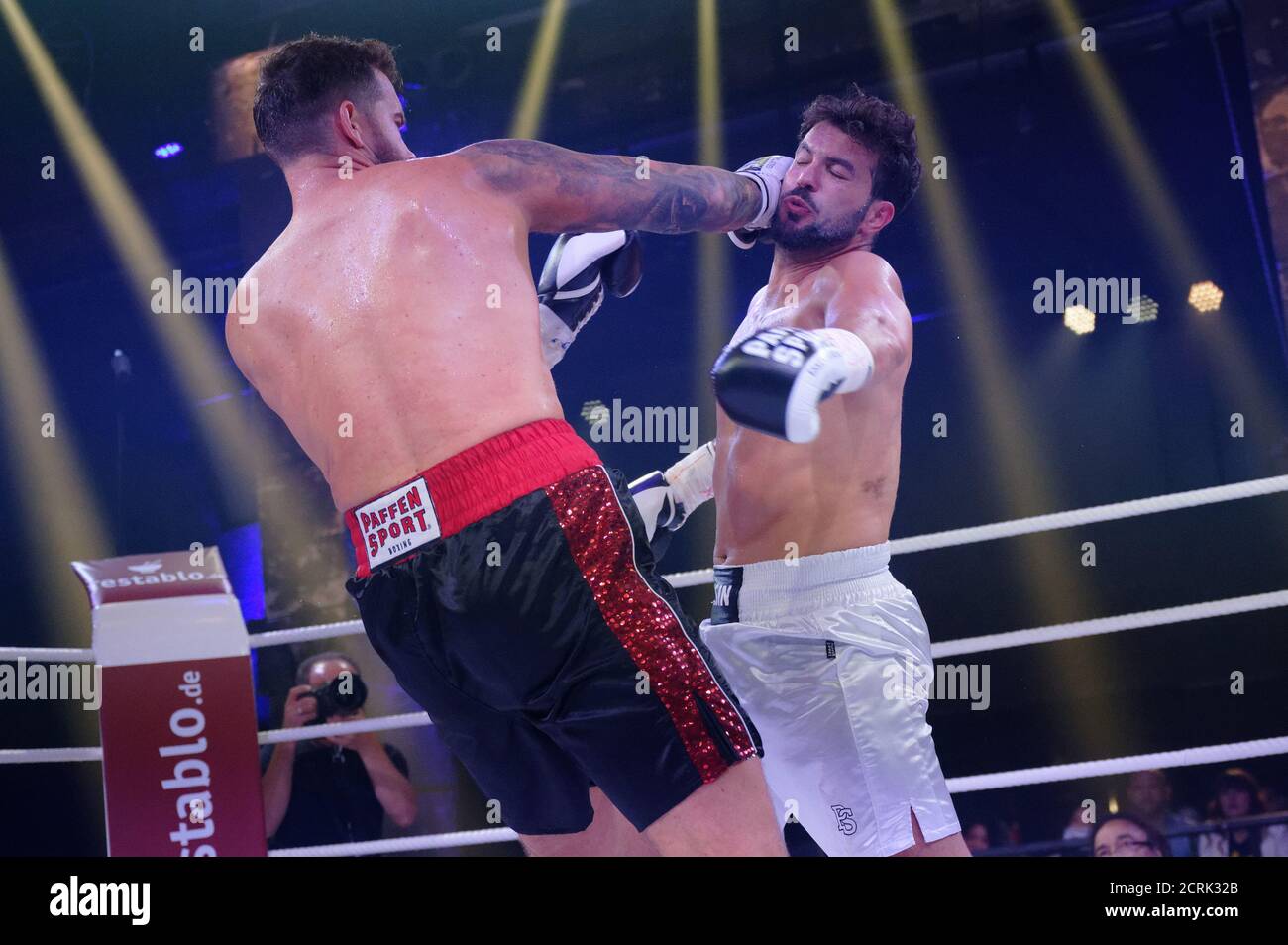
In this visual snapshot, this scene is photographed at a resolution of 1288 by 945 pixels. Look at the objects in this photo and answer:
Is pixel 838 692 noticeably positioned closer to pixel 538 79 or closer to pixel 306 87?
pixel 306 87

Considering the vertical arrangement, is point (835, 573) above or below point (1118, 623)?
above

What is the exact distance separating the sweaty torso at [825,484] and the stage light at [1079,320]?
3.71 meters

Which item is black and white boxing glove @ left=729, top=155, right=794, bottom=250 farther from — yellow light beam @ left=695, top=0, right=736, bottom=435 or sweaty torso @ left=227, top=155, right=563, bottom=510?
yellow light beam @ left=695, top=0, right=736, bottom=435

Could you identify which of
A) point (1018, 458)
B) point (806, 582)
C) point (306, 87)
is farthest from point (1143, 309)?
point (306, 87)

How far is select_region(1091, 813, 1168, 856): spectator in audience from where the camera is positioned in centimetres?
292

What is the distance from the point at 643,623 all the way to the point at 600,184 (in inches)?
24.3

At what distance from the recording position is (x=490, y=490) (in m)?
1.36

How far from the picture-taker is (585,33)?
4012 millimetres

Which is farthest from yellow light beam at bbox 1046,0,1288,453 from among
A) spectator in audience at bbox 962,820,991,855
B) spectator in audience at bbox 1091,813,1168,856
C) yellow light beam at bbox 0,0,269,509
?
yellow light beam at bbox 0,0,269,509

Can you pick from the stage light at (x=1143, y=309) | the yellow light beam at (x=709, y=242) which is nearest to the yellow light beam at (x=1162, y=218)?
the stage light at (x=1143, y=309)

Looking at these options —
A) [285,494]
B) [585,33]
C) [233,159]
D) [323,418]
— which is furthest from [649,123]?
[323,418]
